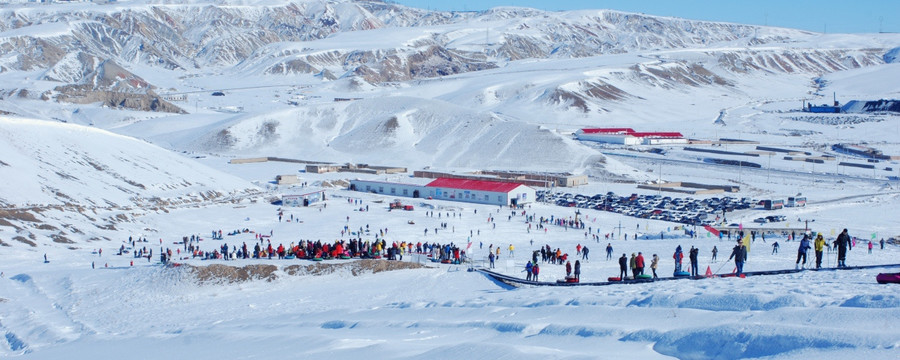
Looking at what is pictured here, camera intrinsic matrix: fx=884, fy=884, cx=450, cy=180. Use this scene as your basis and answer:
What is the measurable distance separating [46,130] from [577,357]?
121 feet

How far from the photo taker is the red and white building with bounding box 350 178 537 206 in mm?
39000

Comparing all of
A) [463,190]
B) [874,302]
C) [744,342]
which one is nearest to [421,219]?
[463,190]

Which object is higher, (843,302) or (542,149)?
(542,149)

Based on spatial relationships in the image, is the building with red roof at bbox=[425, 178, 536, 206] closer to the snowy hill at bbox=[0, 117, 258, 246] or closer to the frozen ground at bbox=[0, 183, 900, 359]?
the snowy hill at bbox=[0, 117, 258, 246]

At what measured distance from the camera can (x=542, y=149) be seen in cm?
5819

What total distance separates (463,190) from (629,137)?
3321 centimetres

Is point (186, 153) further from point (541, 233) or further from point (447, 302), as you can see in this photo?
point (447, 302)

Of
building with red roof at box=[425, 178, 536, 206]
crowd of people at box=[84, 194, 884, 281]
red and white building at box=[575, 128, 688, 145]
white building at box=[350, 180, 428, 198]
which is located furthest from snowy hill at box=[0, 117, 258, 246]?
red and white building at box=[575, 128, 688, 145]

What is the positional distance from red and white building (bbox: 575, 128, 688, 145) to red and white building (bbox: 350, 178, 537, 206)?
30.5 metres

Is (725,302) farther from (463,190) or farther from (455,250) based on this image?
(463,190)

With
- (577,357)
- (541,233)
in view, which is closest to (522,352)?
(577,357)

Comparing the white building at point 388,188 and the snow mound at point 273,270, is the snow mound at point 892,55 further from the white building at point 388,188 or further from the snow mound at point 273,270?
the snow mound at point 273,270

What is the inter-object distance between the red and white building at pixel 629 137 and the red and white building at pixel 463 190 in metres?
30.5

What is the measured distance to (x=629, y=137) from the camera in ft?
231
